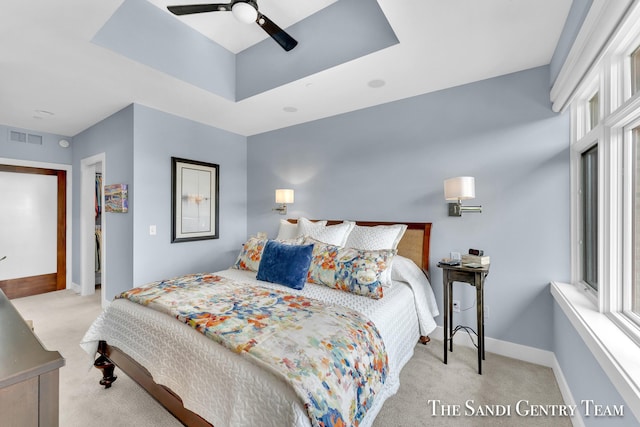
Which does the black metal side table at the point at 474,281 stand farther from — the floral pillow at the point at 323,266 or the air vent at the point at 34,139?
the air vent at the point at 34,139

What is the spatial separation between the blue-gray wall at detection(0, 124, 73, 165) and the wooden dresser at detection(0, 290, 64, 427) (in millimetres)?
4760

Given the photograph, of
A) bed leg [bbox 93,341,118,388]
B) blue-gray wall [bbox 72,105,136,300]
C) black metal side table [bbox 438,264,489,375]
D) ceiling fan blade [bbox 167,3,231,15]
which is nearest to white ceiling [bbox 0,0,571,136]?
blue-gray wall [bbox 72,105,136,300]

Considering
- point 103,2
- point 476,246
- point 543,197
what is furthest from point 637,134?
point 103,2

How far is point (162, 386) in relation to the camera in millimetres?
1584

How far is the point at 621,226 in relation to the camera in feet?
4.96

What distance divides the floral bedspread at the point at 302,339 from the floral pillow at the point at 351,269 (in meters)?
0.40

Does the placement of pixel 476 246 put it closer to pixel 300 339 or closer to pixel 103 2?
pixel 300 339

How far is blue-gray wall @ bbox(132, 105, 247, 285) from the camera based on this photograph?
3.29 meters

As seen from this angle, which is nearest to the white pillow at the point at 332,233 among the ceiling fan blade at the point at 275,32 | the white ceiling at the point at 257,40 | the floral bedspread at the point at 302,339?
the floral bedspread at the point at 302,339

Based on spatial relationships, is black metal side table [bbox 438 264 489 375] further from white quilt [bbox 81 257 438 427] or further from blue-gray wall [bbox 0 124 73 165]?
blue-gray wall [bbox 0 124 73 165]

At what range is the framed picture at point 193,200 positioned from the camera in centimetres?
362

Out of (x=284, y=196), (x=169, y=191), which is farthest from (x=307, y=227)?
(x=169, y=191)

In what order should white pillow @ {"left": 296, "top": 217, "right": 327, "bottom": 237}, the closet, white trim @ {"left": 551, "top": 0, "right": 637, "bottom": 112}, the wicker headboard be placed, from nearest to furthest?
white trim @ {"left": 551, "top": 0, "right": 637, "bottom": 112} → the wicker headboard → white pillow @ {"left": 296, "top": 217, "right": 327, "bottom": 237} → the closet

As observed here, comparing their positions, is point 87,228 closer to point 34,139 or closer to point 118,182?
point 34,139
